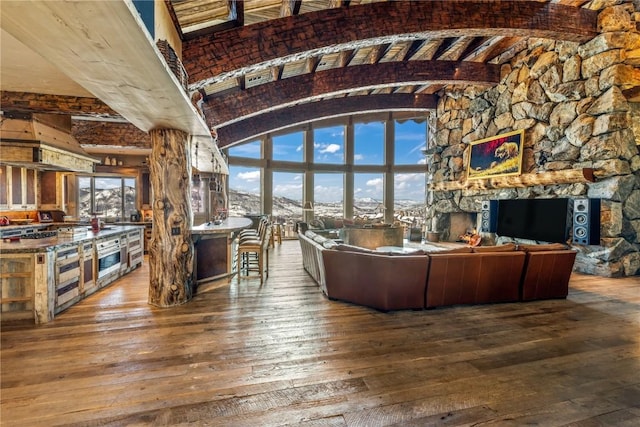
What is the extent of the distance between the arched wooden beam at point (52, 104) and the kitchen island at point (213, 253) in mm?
2121

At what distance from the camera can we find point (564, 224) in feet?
18.3

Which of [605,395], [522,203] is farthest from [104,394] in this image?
[522,203]

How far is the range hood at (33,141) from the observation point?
11.7ft

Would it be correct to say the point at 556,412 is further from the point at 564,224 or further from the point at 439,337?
the point at 564,224

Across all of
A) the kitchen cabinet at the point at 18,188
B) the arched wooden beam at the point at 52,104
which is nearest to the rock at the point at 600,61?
the arched wooden beam at the point at 52,104

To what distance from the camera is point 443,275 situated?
3.55m

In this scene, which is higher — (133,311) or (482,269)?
(482,269)

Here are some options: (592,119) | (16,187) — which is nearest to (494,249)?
(592,119)

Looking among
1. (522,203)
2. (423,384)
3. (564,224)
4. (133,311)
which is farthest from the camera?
(522,203)

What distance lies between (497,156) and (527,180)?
1201 mm

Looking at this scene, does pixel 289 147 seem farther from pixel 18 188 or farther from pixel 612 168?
pixel 612 168

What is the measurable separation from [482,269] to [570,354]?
1303 mm

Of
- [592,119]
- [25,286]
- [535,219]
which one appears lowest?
[25,286]

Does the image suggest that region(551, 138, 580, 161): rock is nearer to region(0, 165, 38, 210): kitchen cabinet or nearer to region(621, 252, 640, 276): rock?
region(621, 252, 640, 276): rock
